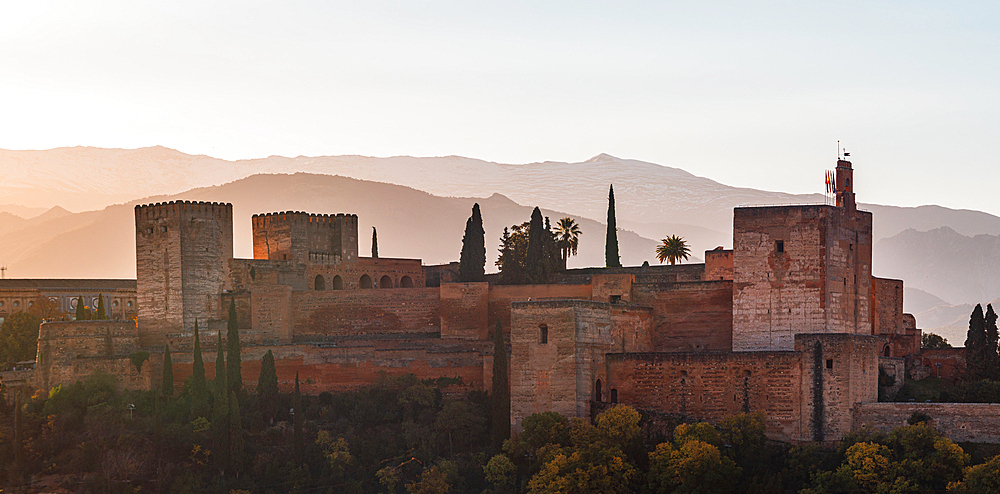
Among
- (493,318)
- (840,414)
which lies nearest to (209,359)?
(493,318)

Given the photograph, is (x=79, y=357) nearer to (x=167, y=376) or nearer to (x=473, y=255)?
(x=167, y=376)

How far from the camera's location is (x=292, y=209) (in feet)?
509

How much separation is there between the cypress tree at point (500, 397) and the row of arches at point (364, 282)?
1421 centimetres

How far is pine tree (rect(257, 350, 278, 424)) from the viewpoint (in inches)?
1692

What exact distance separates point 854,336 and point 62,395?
27732 millimetres

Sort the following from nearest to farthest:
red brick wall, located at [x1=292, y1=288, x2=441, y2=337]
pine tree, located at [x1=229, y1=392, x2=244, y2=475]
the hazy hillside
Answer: pine tree, located at [x1=229, y1=392, x2=244, y2=475], red brick wall, located at [x1=292, y1=288, x2=441, y2=337], the hazy hillside

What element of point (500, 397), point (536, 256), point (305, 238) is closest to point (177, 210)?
point (305, 238)

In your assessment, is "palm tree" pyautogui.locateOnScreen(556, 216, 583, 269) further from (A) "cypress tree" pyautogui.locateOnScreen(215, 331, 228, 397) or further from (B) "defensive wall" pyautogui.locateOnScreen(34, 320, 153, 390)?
(B) "defensive wall" pyautogui.locateOnScreen(34, 320, 153, 390)

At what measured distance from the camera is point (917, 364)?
42.3 m

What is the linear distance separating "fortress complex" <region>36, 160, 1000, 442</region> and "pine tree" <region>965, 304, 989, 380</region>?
8.41 ft

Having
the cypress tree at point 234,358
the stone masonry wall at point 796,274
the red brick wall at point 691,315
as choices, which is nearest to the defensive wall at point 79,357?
the cypress tree at point 234,358

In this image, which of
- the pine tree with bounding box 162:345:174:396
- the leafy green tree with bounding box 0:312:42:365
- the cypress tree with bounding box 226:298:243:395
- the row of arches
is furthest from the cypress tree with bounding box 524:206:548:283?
the leafy green tree with bounding box 0:312:42:365

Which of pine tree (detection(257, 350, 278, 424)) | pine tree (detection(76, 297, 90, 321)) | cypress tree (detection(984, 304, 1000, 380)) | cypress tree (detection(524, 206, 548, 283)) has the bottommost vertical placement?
pine tree (detection(257, 350, 278, 424))

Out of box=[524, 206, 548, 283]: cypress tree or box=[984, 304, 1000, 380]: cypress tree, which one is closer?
box=[984, 304, 1000, 380]: cypress tree
